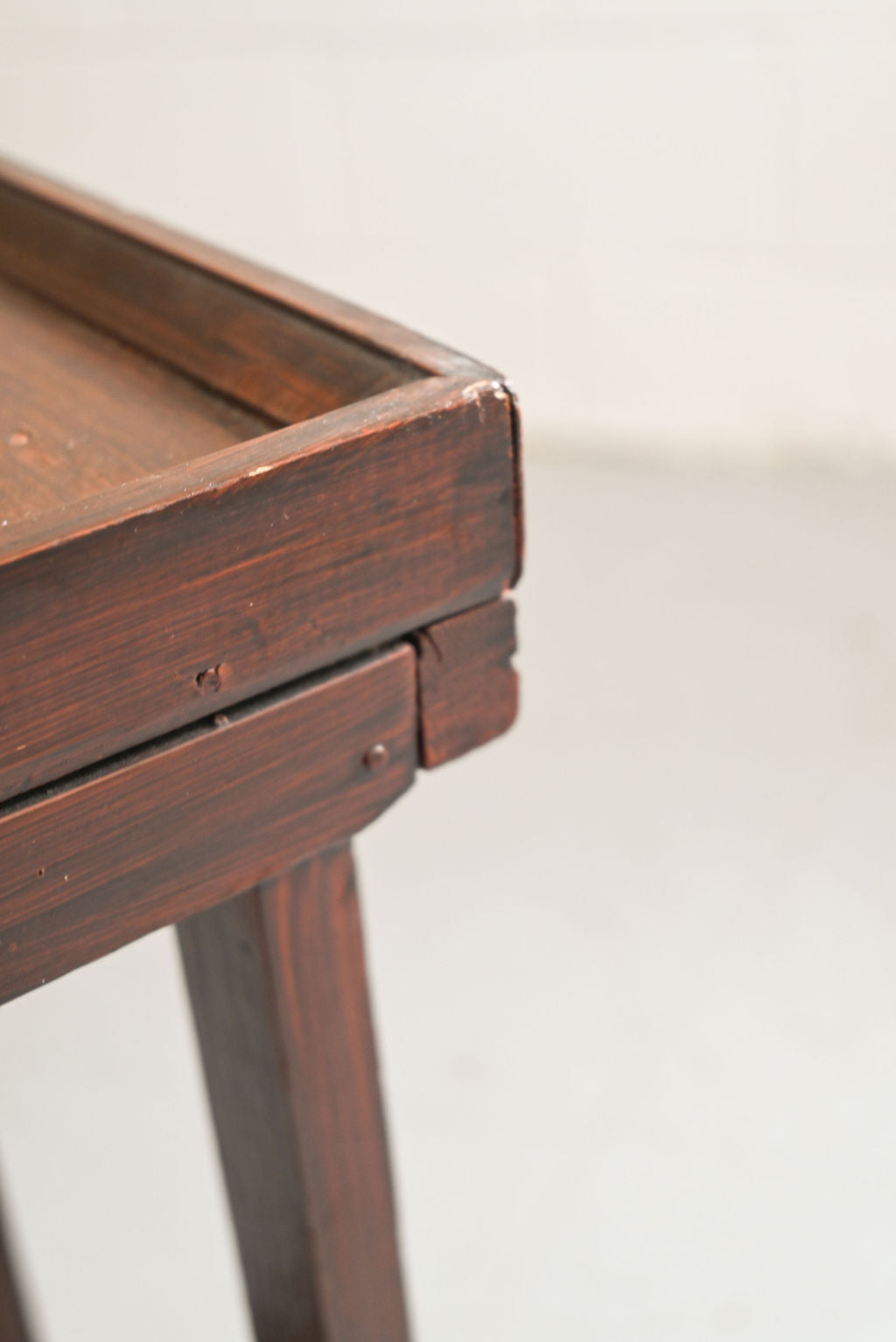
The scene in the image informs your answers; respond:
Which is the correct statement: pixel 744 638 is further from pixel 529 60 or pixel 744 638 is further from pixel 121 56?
pixel 121 56

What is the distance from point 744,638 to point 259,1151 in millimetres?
1145

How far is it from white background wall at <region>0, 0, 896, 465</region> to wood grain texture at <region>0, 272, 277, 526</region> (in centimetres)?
150

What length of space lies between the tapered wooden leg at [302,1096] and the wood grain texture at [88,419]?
0.15 meters

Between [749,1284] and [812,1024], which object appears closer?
[749,1284]

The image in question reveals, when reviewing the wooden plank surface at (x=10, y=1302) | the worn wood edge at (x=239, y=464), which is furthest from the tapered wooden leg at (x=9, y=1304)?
the worn wood edge at (x=239, y=464)

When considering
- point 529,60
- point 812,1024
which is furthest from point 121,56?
point 812,1024

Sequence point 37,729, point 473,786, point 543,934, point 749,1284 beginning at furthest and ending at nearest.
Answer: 1. point 473,786
2. point 543,934
3. point 749,1284
4. point 37,729

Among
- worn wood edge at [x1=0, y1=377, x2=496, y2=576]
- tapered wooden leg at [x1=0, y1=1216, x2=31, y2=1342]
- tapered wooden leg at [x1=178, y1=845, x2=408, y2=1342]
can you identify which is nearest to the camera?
worn wood edge at [x1=0, y1=377, x2=496, y2=576]

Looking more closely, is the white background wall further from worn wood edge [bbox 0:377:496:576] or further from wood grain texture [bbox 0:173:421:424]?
worn wood edge [bbox 0:377:496:576]

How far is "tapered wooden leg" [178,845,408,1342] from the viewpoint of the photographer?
0.55 metres

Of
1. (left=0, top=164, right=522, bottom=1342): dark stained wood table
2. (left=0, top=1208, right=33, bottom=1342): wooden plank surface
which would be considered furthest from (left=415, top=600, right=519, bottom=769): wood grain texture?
(left=0, top=1208, right=33, bottom=1342): wooden plank surface

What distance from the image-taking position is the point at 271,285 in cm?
51

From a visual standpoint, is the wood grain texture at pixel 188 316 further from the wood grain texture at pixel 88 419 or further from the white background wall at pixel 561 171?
the white background wall at pixel 561 171

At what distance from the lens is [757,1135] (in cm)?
109
